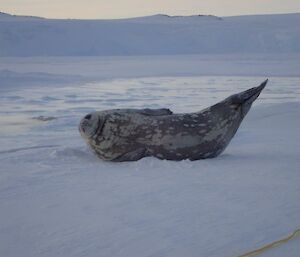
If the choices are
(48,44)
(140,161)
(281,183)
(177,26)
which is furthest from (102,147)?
(177,26)

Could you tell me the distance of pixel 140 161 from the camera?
419 centimetres

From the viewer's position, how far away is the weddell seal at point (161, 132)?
434cm

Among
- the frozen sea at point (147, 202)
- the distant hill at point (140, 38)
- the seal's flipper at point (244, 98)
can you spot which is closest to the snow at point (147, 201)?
the frozen sea at point (147, 202)

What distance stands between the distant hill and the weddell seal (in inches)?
1202

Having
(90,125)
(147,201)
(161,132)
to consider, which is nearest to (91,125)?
(90,125)

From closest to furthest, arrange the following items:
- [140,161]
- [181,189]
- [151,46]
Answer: [181,189] → [140,161] → [151,46]

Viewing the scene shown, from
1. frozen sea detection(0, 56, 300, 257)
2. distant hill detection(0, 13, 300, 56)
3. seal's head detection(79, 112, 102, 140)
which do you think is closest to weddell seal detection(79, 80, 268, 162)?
seal's head detection(79, 112, 102, 140)

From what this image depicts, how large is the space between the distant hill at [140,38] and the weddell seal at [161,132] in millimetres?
30523

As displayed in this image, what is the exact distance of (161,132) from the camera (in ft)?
14.3

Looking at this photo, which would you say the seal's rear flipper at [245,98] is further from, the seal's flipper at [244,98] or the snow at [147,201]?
the snow at [147,201]

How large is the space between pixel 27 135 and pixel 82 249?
4246 mm

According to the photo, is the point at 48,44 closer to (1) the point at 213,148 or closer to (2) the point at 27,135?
(2) the point at 27,135

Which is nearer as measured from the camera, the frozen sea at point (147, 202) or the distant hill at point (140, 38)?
the frozen sea at point (147, 202)

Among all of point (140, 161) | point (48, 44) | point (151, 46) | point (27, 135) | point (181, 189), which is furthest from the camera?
point (151, 46)
